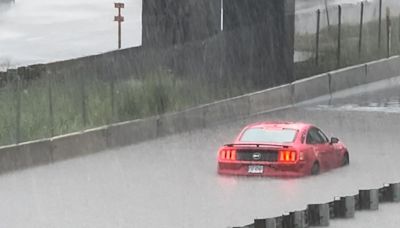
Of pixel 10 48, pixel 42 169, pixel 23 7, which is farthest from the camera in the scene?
pixel 23 7

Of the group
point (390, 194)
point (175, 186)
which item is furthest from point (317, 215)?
point (175, 186)

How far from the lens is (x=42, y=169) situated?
92.4 ft

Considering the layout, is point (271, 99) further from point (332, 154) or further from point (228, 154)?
point (228, 154)

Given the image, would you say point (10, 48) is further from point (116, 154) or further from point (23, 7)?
point (116, 154)

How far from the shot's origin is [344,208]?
20.4 m

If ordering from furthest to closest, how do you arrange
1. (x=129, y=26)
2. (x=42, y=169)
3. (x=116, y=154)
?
(x=129, y=26)
(x=116, y=154)
(x=42, y=169)

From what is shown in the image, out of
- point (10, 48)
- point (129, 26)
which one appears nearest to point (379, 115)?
point (10, 48)

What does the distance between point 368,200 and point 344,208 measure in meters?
1.11

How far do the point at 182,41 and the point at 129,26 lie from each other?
2261 centimetres

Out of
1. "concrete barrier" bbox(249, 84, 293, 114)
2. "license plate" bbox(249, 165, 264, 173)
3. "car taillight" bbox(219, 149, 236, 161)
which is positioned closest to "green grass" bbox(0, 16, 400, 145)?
"concrete barrier" bbox(249, 84, 293, 114)

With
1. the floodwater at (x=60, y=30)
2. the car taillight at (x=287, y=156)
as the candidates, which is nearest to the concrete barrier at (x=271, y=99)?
the car taillight at (x=287, y=156)

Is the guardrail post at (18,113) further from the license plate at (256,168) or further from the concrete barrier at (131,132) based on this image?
the license plate at (256,168)

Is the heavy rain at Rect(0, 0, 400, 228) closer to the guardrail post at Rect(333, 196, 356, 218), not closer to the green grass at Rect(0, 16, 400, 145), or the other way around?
the green grass at Rect(0, 16, 400, 145)

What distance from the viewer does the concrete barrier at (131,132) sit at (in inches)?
1247
